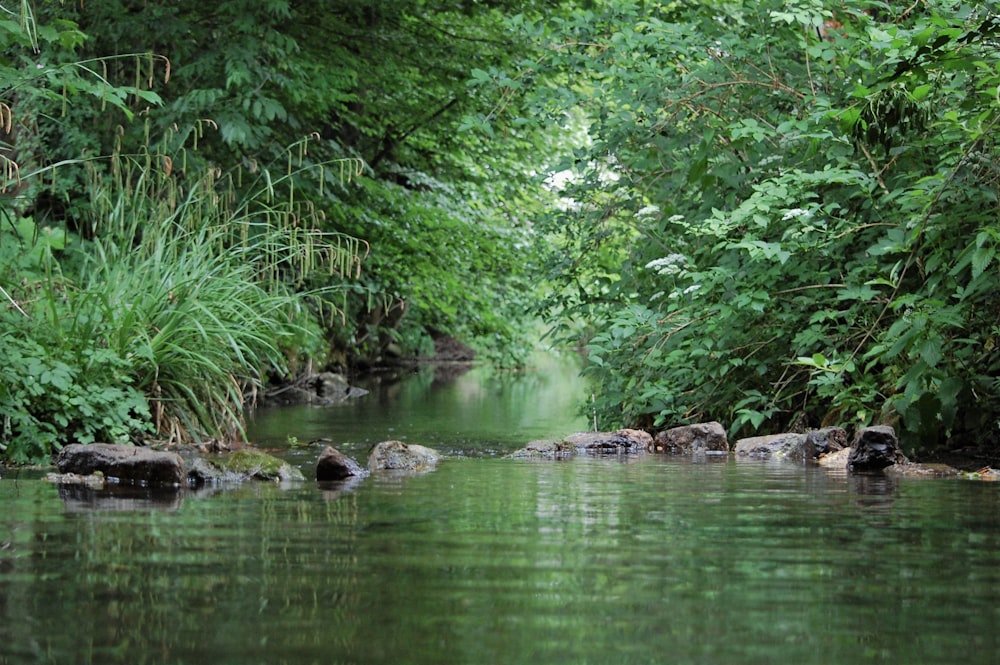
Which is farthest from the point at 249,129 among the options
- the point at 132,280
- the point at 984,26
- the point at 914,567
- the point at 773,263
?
the point at 914,567

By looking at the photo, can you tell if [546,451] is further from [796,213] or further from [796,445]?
[796,213]

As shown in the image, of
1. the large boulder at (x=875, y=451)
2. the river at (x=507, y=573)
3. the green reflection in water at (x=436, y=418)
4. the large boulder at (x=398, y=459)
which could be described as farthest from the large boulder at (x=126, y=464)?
the large boulder at (x=875, y=451)

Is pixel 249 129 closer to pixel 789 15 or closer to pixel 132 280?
pixel 132 280

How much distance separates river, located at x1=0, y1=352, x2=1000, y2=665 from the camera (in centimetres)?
252

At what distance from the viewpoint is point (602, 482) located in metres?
6.17

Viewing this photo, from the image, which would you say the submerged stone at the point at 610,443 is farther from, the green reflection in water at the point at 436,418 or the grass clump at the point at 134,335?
the grass clump at the point at 134,335

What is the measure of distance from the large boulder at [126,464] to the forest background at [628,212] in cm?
104

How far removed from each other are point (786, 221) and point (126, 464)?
4783mm

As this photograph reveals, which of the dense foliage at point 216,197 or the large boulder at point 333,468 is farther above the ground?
the dense foliage at point 216,197

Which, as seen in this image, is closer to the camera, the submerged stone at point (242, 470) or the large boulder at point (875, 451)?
the submerged stone at point (242, 470)

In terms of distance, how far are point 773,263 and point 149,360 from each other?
4.40 m

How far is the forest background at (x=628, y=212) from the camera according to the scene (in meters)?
7.51

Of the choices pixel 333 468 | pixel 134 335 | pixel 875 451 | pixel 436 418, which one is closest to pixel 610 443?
pixel 875 451

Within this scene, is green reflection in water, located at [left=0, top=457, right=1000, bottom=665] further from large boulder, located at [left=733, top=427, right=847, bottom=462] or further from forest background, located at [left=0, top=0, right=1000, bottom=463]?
large boulder, located at [left=733, top=427, right=847, bottom=462]
